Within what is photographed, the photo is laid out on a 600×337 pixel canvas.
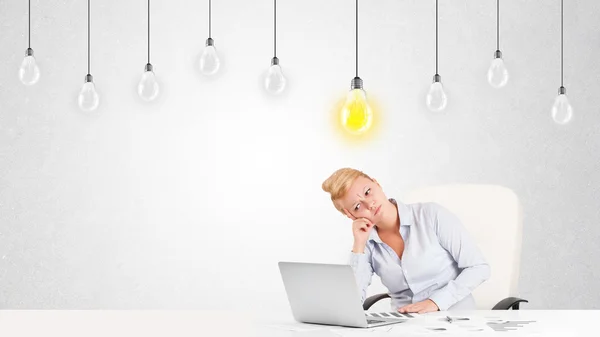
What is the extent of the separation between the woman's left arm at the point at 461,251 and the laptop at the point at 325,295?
0.73 m

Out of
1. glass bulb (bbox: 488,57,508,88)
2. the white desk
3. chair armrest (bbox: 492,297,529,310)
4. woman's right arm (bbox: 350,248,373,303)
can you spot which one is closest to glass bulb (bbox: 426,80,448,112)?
glass bulb (bbox: 488,57,508,88)

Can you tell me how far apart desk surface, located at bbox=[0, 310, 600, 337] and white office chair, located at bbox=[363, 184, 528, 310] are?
0.84 m

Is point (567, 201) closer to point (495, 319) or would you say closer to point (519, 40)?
point (519, 40)

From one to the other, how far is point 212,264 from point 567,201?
2.30 meters

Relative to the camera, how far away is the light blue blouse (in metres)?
3.15

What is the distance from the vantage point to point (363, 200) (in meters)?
Result: 3.06

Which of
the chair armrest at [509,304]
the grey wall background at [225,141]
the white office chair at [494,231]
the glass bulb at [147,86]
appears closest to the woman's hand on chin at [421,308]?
the chair armrest at [509,304]

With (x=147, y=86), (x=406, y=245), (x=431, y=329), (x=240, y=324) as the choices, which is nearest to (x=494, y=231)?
(x=406, y=245)

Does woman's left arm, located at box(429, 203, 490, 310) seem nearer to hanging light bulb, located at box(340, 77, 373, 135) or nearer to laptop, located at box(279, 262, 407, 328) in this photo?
hanging light bulb, located at box(340, 77, 373, 135)

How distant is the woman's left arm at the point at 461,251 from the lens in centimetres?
309

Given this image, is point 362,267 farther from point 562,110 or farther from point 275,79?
point 562,110

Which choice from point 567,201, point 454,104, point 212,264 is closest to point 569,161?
point 567,201

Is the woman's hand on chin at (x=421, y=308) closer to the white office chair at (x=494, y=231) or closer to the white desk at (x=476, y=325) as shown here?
the white desk at (x=476, y=325)

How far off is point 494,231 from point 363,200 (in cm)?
81
